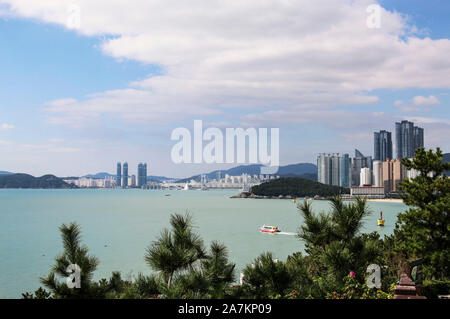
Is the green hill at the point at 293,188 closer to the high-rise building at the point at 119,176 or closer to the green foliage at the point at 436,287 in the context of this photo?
the green foliage at the point at 436,287

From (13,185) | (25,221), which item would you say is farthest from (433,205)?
(13,185)

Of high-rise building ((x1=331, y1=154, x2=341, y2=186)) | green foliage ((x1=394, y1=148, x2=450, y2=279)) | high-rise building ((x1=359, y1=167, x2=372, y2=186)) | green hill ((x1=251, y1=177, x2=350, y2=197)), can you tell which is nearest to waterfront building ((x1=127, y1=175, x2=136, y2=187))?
green hill ((x1=251, y1=177, x2=350, y2=197))

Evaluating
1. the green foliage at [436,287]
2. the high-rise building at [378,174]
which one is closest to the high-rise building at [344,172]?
the high-rise building at [378,174]

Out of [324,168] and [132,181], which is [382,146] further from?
[132,181]

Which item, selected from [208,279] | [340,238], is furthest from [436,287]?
[208,279]

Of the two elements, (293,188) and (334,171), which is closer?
(293,188)

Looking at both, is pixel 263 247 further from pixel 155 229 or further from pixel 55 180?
pixel 55 180
